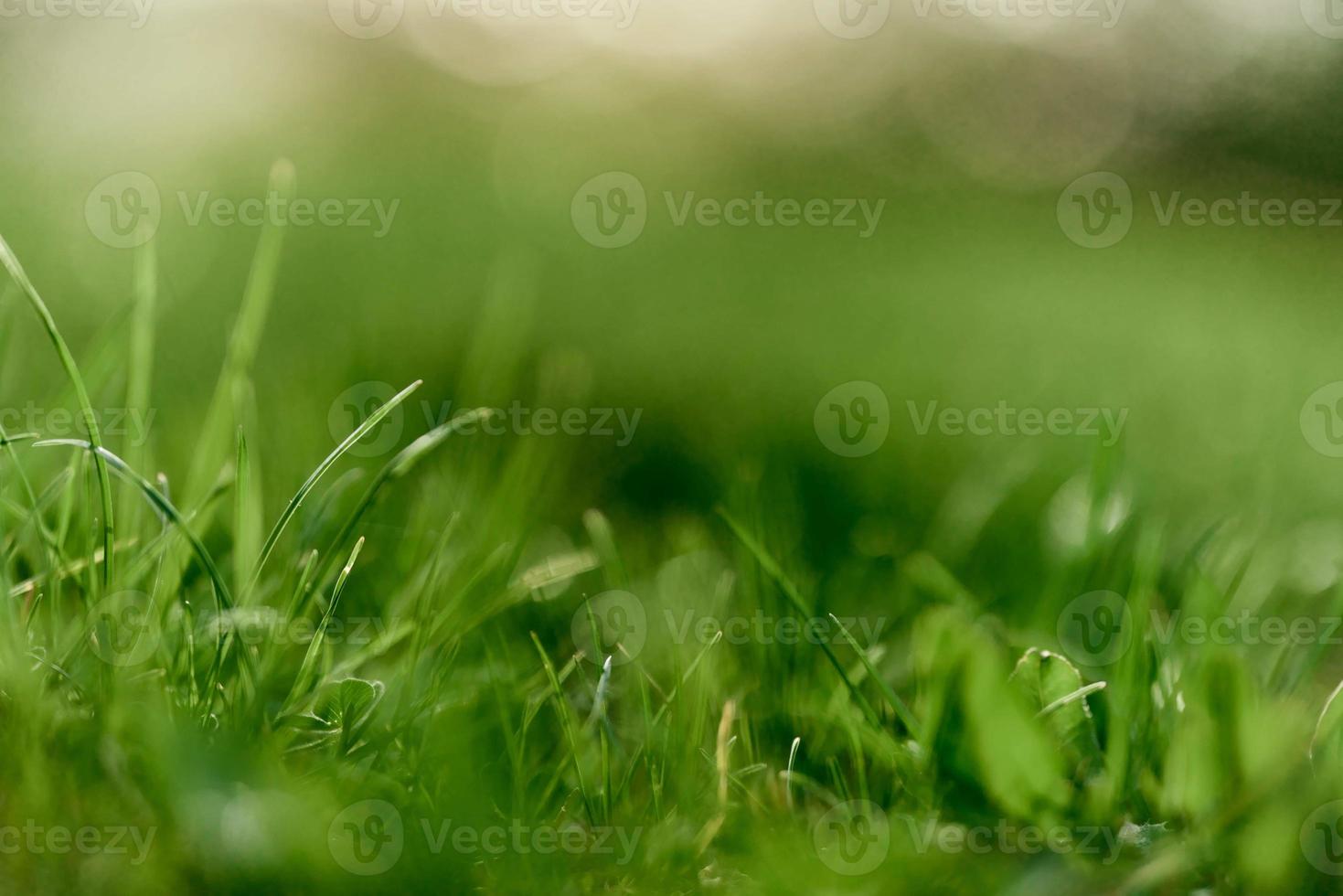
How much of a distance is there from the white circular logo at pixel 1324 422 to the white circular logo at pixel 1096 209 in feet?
11.4

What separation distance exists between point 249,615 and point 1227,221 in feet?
24.2

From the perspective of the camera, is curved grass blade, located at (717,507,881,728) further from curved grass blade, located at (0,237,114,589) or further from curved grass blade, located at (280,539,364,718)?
curved grass blade, located at (0,237,114,589)

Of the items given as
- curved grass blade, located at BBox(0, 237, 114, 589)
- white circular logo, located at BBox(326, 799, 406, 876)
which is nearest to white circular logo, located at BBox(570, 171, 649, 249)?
curved grass blade, located at BBox(0, 237, 114, 589)

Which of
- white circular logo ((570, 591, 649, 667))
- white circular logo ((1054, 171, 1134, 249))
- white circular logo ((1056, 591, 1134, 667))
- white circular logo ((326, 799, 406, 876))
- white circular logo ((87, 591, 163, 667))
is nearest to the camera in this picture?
white circular logo ((326, 799, 406, 876))

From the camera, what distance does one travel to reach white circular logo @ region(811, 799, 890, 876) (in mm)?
897

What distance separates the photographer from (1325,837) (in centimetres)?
88

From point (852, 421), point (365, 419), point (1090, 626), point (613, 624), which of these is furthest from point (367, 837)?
point (852, 421)

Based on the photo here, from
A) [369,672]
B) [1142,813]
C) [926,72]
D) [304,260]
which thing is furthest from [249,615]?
[926,72]

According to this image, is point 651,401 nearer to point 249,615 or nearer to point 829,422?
point 829,422

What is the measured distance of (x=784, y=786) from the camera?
106 centimetres

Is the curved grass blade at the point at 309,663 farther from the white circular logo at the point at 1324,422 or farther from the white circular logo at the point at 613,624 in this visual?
the white circular logo at the point at 1324,422

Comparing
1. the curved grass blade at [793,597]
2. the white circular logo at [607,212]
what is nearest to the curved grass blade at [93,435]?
the curved grass blade at [793,597]

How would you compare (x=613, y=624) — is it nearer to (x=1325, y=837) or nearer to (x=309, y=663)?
(x=309, y=663)

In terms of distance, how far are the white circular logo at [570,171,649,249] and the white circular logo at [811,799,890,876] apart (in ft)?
11.9
